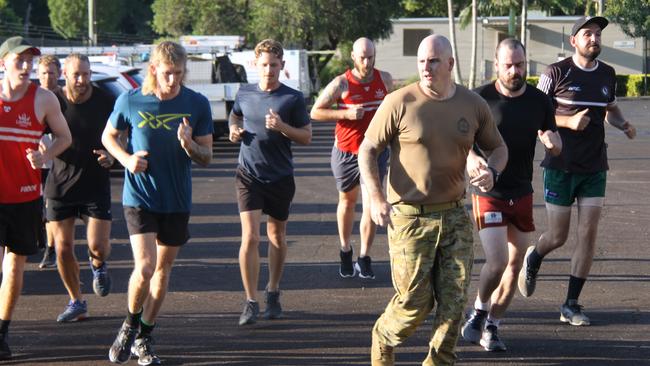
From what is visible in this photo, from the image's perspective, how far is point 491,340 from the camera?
296 inches

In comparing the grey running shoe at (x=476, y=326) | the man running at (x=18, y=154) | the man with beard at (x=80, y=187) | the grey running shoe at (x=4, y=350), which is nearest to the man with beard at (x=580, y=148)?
the grey running shoe at (x=476, y=326)

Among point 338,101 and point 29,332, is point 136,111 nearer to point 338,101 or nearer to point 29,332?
point 29,332

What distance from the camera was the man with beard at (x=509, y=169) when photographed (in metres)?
7.41

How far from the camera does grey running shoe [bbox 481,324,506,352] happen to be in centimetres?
751

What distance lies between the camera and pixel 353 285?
9789 millimetres

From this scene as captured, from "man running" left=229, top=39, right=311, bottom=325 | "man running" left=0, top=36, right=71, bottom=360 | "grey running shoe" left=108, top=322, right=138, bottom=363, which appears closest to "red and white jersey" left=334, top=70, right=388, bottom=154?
"man running" left=229, top=39, right=311, bottom=325

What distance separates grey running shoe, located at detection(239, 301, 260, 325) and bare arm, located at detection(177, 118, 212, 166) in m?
1.53

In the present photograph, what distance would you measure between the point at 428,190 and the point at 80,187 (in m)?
3.49

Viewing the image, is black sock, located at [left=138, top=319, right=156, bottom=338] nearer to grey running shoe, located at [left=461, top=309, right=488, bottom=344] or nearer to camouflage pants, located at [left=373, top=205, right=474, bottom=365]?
camouflage pants, located at [left=373, top=205, right=474, bottom=365]

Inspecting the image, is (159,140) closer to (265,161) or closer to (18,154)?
(18,154)

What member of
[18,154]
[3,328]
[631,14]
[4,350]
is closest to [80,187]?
[18,154]

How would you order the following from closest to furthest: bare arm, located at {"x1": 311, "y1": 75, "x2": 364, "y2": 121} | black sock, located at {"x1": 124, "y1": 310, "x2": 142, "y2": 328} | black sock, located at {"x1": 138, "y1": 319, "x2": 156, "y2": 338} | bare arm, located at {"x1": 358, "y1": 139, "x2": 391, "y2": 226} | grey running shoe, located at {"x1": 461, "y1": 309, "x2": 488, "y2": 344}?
bare arm, located at {"x1": 358, "y1": 139, "x2": 391, "y2": 226} < black sock, located at {"x1": 124, "y1": 310, "x2": 142, "y2": 328} < black sock, located at {"x1": 138, "y1": 319, "x2": 156, "y2": 338} < grey running shoe, located at {"x1": 461, "y1": 309, "x2": 488, "y2": 344} < bare arm, located at {"x1": 311, "y1": 75, "x2": 364, "y2": 121}

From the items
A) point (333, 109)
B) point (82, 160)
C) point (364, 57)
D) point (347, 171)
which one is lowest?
point (347, 171)

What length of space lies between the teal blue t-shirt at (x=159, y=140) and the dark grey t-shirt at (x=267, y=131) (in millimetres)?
1230
